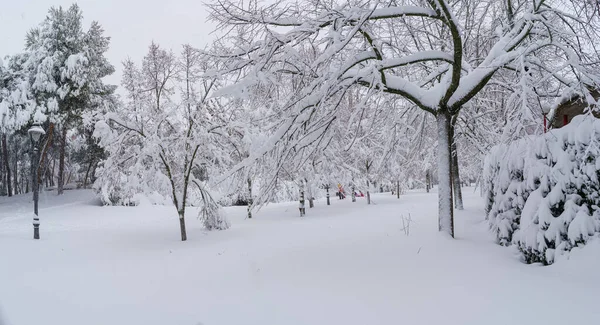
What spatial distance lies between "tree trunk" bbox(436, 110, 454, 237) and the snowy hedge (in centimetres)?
112

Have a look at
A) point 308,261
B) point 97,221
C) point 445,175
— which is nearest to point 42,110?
point 97,221

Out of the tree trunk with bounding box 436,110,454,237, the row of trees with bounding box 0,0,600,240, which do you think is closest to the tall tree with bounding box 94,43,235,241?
the row of trees with bounding box 0,0,600,240

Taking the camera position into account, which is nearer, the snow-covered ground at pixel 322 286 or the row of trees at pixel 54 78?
the snow-covered ground at pixel 322 286

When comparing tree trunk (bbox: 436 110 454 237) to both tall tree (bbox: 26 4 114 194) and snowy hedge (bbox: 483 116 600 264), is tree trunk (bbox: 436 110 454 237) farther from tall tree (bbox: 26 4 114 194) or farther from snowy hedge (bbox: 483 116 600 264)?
tall tree (bbox: 26 4 114 194)

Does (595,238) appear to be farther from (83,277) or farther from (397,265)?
(83,277)

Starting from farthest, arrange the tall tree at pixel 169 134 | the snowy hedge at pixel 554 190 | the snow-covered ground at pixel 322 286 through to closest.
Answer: the tall tree at pixel 169 134 < the snowy hedge at pixel 554 190 < the snow-covered ground at pixel 322 286

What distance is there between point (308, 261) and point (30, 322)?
4.19 meters

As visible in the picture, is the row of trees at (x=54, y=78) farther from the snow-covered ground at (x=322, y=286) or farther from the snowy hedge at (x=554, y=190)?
the snowy hedge at (x=554, y=190)

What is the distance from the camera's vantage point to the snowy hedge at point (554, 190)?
4.17 metres

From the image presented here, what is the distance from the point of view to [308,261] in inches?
247

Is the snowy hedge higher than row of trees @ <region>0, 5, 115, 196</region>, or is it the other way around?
row of trees @ <region>0, 5, 115, 196</region>

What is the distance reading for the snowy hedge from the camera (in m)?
4.17

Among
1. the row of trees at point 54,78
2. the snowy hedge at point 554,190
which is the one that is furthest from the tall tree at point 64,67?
the snowy hedge at point 554,190

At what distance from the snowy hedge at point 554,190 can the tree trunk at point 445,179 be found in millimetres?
1120
